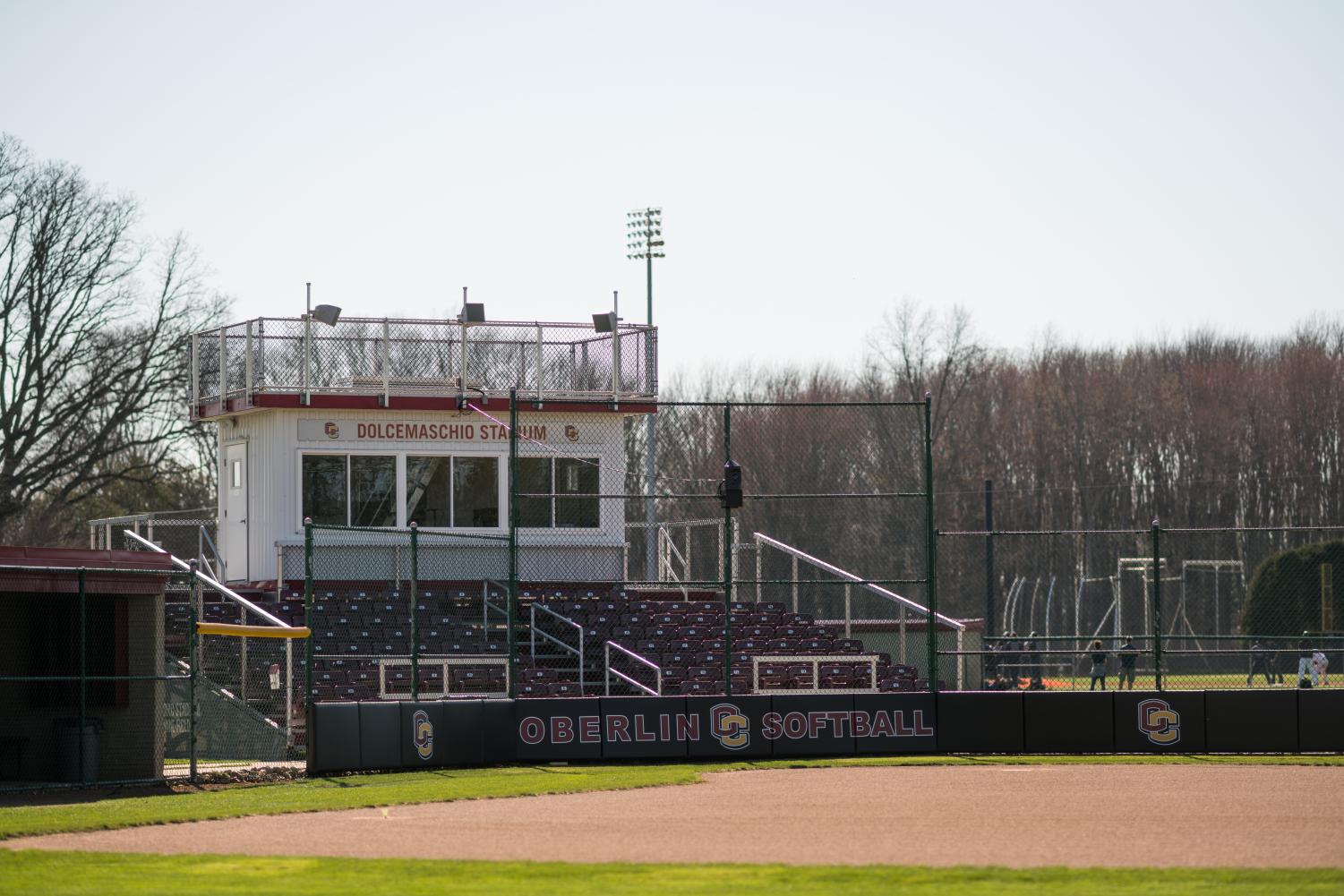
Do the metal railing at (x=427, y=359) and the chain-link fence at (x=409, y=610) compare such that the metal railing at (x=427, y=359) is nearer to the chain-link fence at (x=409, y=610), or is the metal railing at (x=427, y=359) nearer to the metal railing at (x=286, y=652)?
the chain-link fence at (x=409, y=610)

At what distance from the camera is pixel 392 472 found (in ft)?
101

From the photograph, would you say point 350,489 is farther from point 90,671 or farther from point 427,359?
point 90,671

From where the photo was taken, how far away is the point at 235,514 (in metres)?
31.2

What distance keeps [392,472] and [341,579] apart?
224cm

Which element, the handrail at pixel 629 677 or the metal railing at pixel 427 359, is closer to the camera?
the handrail at pixel 629 677

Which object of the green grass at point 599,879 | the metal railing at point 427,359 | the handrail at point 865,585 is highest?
the metal railing at point 427,359

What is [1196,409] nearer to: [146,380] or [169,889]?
[146,380]

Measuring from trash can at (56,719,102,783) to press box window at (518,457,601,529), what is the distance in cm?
1119

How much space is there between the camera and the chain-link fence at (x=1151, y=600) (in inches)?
1555

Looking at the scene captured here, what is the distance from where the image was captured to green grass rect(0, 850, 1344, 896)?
453 inches

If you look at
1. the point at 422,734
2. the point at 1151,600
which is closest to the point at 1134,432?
the point at 1151,600

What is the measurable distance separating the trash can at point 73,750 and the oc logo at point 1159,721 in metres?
12.8

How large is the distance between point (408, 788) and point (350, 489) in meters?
12.2

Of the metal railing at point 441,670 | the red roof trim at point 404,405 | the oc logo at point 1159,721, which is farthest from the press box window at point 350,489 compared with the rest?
the oc logo at point 1159,721
